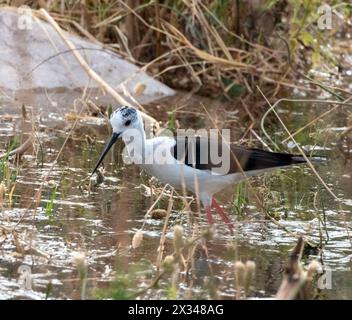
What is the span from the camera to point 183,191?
5.14 metres

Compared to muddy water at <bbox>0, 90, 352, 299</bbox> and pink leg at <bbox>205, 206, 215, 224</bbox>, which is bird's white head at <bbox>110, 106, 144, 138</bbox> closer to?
muddy water at <bbox>0, 90, 352, 299</bbox>

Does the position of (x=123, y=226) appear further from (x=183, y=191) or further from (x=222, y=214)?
(x=183, y=191)

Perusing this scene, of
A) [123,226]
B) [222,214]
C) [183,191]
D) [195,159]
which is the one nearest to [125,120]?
[195,159]

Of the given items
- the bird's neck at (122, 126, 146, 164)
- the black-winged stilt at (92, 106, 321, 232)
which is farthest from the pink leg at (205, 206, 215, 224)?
the bird's neck at (122, 126, 146, 164)

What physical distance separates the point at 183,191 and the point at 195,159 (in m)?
0.79

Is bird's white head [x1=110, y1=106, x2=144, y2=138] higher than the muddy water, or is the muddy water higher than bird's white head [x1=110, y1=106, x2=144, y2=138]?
bird's white head [x1=110, y1=106, x2=144, y2=138]

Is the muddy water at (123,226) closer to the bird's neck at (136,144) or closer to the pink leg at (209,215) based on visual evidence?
the pink leg at (209,215)

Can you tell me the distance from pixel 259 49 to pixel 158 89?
3.22 feet

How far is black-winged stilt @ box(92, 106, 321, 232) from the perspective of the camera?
580cm

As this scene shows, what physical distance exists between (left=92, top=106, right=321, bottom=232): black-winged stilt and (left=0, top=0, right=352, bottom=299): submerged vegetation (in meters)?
0.15

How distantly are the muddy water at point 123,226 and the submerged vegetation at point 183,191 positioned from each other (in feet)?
0.04

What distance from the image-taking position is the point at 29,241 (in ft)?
16.7
